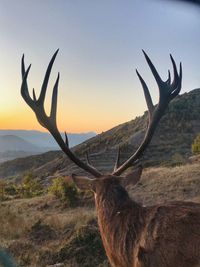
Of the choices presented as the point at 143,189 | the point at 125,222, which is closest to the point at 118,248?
the point at 125,222

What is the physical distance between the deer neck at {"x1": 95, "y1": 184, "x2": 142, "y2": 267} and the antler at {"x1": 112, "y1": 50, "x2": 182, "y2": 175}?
0.67 metres

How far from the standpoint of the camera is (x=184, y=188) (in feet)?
53.8

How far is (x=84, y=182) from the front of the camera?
582 cm

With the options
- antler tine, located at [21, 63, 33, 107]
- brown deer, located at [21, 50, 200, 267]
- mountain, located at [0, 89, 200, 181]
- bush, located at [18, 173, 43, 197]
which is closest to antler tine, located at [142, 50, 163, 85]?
brown deer, located at [21, 50, 200, 267]

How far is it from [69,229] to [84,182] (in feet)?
19.2

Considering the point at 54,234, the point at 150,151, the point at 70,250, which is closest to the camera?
the point at 70,250

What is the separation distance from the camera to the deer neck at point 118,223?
4777 millimetres

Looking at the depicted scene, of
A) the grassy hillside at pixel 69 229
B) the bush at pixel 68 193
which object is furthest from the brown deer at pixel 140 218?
the bush at pixel 68 193

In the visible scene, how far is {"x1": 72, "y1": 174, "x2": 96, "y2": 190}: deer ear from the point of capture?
573cm

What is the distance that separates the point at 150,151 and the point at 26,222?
117 ft

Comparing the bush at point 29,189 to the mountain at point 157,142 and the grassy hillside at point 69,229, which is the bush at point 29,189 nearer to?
the mountain at point 157,142

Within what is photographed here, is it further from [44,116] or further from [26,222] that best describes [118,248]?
[26,222]

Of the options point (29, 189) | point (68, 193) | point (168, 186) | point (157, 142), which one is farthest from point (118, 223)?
point (157, 142)

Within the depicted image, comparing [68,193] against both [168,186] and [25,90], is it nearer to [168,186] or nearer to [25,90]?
[168,186]
